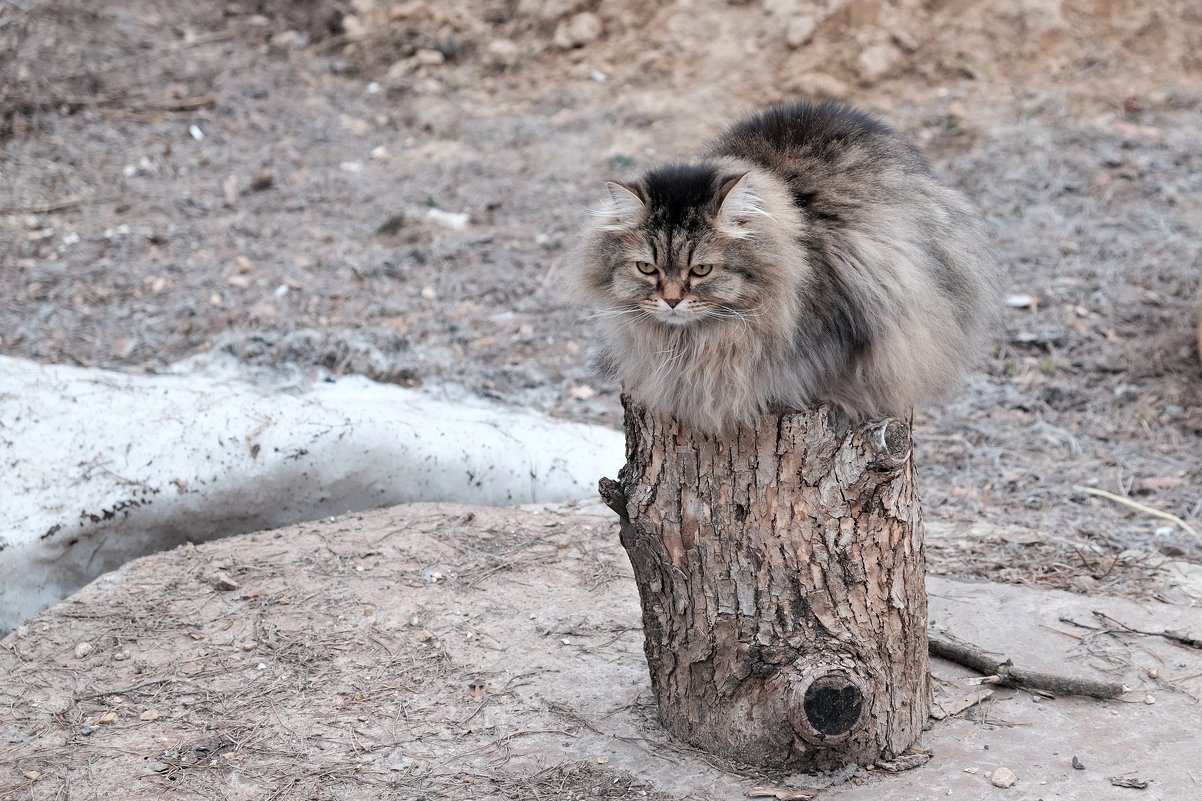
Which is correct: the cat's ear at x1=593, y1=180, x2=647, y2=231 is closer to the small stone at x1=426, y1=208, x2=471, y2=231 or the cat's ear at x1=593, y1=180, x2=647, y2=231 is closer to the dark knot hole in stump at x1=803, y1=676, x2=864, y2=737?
the dark knot hole in stump at x1=803, y1=676, x2=864, y2=737

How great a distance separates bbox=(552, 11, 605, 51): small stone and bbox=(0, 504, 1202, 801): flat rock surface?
580 cm

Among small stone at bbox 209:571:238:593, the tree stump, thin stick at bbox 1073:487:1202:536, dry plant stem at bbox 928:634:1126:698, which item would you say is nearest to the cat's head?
the tree stump

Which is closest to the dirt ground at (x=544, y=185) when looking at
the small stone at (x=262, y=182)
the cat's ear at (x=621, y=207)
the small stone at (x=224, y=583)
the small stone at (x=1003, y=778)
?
the small stone at (x=262, y=182)

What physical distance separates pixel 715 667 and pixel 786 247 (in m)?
1.21

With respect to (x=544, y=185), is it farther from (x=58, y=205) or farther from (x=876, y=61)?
(x=58, y=205)

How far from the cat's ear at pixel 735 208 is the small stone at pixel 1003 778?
1.60m

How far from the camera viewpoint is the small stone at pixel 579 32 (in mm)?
9242

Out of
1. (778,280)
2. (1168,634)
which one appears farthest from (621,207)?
(1168,634)

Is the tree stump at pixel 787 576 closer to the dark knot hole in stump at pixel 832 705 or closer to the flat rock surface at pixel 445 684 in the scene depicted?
the dark knot hole in stump at pixel 832 705

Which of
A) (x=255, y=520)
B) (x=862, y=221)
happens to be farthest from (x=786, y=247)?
(x=255, y=520)

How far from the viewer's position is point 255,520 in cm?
480

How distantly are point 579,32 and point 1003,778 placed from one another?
754 cm

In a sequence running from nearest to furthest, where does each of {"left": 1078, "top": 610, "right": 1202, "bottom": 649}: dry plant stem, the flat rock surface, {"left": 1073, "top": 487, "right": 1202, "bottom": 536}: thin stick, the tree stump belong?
1. the tree stump
2. the flat rock surface
3. {"left": 1078, "top": 610, "right": 1202, "bottom": 649}: dry plant stem
4. {"left": 1073, "top": 487, "right": 1202, "bottom": 536}: thin stick

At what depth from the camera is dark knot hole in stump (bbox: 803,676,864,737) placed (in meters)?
3.04
